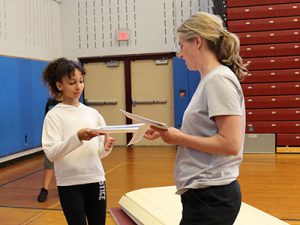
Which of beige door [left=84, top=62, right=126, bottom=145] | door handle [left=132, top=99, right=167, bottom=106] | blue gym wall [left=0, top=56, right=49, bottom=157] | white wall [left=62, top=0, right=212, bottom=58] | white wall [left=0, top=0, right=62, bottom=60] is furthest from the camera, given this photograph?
beige door [left=84, top=62, right=126, bottom=145]

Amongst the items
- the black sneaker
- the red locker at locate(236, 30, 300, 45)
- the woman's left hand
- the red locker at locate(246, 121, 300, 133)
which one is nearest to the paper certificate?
the woman's left hand

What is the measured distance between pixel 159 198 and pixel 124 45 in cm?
570

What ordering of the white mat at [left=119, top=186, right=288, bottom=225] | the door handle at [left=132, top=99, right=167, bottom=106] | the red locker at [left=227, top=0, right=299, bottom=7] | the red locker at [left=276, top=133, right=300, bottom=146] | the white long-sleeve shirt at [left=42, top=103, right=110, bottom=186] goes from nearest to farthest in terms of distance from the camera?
the white long-sleeve shirt at [left=42, top=103, right=110, bottom=186] → the white mat at [left=119, top=186, right=288, bottom=225] → the red locker at [left=276, top=133, right=300, bottom=146] → the red locker at [left=227, top=0, right=299, bottom=7] → the door handle at [left=132, top=99, right=167, bottom=106]

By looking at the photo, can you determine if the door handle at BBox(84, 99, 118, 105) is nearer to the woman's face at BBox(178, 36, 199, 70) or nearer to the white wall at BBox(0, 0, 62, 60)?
the white wall at BBox(0, 0, 62, 60)

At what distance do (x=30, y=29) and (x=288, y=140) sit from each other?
18.3 feet

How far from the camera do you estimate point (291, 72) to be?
7414mm

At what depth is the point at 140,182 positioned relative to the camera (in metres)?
5.21

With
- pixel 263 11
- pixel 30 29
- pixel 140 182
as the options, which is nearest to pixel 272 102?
pixel 263 11

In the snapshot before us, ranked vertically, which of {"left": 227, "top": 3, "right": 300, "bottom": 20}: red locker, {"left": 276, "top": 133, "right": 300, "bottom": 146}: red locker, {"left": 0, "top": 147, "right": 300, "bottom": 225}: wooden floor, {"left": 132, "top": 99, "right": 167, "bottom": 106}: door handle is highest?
{"left": 227, "top": 3, "right": 300, "bottom": 20}: red locker

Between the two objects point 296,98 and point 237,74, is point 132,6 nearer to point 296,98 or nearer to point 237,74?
point 296,98

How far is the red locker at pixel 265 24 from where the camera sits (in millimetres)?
7426

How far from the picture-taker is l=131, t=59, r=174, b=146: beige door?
8.81 meters

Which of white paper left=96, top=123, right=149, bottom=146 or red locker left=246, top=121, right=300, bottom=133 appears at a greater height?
white paper left=96, top=123, right=149, bottom=146

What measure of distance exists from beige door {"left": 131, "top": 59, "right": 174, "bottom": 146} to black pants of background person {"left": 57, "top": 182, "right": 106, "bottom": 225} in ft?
→ 21.8
